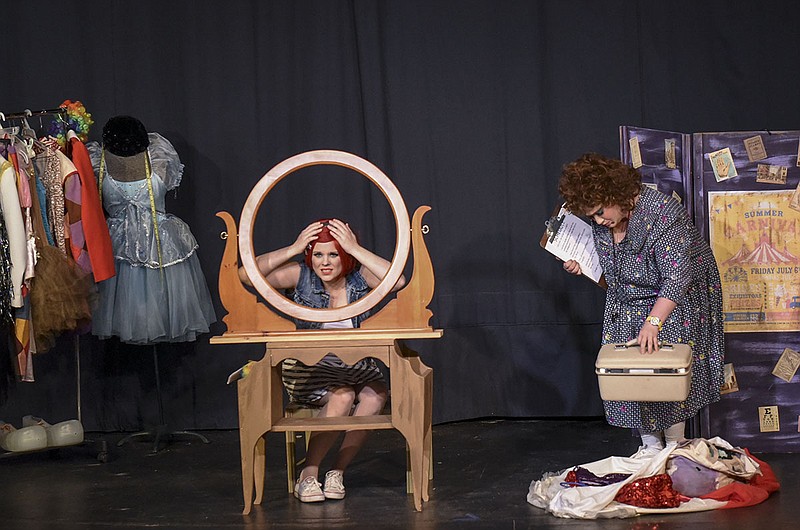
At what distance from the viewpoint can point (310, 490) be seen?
413 centimetres

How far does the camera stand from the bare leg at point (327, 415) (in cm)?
414

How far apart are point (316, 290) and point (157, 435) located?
5.36 feet

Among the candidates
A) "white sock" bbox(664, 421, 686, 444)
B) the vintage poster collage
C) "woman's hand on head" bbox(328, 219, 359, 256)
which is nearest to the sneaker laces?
"woman's hand on head" bbox(328, 219, 359, 256)

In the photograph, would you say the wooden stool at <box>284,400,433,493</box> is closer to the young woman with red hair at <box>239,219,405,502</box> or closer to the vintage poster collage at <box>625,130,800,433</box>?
the young woman with red hair at <box>239,219,405,502</box>

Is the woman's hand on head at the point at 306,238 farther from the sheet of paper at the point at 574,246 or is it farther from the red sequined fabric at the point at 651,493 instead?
the red sequined fabric at the point at 651,493

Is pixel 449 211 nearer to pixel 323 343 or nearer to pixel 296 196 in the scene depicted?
pixel 296 196

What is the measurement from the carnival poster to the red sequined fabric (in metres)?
1.09

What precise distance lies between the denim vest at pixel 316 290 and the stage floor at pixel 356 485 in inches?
29.8

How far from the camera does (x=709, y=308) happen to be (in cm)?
436

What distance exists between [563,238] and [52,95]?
315cm

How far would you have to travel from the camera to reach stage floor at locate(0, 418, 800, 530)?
3.84 metres

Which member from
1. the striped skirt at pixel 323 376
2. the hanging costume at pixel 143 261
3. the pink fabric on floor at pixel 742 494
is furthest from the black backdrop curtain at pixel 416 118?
the pink fabric on floor at pixel 742 494

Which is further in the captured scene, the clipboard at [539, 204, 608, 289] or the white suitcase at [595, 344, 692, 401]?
the clipboard at [539, 204, 608, 289]

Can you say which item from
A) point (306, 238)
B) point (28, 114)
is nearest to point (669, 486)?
point (306, 238)
